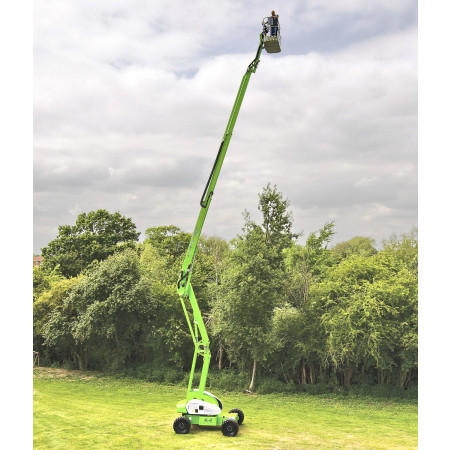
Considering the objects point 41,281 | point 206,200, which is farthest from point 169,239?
point 206,200

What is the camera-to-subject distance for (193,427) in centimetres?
893

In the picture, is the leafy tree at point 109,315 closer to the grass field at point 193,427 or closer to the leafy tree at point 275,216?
the grass field at point 193,427

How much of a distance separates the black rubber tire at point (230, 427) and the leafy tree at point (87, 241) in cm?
1518

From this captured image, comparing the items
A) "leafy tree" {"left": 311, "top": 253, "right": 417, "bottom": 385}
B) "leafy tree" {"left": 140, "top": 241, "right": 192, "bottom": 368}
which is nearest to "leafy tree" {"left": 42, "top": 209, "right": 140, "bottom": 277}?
"leafy tree" {"left": 140, "top": 241, "right": 192, "bottom": 368}

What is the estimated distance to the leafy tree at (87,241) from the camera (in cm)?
2244

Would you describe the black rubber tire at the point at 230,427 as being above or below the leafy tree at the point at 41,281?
below

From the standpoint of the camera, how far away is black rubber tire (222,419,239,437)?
26.9 ft

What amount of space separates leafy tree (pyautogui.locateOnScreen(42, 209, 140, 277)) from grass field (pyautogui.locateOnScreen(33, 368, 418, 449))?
814cm

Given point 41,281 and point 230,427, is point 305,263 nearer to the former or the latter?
point 230,427

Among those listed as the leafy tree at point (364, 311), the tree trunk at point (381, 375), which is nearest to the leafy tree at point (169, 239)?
the leafy tree at point (364, 311)

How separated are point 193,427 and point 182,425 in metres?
0.60
